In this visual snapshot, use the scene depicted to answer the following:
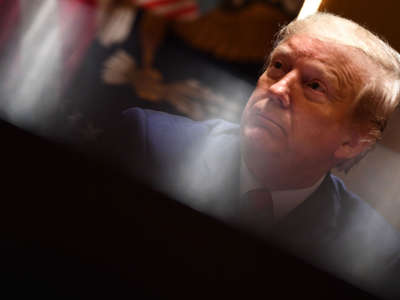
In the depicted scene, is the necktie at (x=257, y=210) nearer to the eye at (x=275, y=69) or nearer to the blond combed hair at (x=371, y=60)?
the blond combed hair at (x=371, y=60)

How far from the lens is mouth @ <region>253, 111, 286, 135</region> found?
56.7 inches

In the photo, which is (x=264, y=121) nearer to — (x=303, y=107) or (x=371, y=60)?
(x=303, y=107)

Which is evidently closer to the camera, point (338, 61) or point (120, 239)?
point (338, 61)

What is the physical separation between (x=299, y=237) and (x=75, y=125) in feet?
3.23

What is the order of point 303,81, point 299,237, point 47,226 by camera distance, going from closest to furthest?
point 303,81 < point 299,237 < point 47,226

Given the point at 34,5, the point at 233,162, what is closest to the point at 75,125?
the point at 34,5

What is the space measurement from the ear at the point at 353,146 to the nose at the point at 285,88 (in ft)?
0.87

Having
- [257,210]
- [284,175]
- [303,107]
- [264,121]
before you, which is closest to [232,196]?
[257,210]

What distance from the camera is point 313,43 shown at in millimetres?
1435

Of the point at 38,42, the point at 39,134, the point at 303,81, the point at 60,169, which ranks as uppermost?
the point at 303,81

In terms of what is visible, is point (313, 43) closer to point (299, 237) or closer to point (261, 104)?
point (261, 104)

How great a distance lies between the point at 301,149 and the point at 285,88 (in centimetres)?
23

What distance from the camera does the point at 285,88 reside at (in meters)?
1.42

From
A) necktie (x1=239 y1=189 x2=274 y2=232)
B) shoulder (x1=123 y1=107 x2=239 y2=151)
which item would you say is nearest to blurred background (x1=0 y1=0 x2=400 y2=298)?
shoulder (x1=123 y1=107 x2=239 y2=151)
